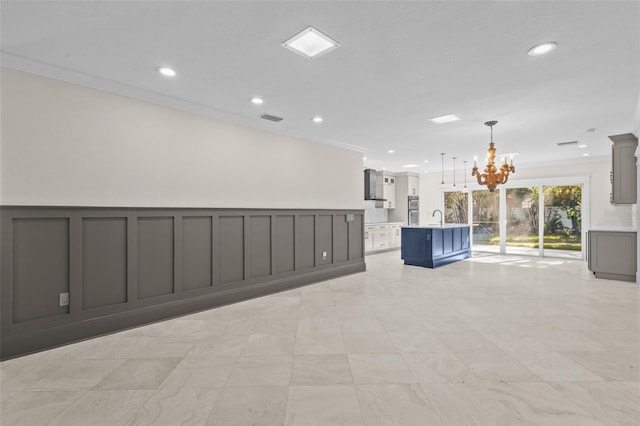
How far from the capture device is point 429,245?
23.0 feet

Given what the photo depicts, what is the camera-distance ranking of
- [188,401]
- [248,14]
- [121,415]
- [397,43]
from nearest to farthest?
[121,415] → [188,401] → [248,14] → [397,43]

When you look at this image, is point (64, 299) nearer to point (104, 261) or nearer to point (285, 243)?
point (104, 261)

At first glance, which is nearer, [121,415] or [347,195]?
[121,415]

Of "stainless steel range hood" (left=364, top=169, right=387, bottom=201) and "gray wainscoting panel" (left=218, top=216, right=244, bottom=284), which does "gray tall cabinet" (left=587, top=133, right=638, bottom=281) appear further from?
"gray wainscoting panel" (left=218, top=216, right=244, bottom=284)

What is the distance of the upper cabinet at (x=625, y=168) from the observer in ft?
18.4

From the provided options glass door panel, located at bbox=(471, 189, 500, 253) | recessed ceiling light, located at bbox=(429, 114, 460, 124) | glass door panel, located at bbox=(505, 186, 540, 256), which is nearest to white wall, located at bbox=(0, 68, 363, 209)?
recessed ceiling light, located at bbox=(429, 114, 460, 124)

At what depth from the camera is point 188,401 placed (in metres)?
2.05

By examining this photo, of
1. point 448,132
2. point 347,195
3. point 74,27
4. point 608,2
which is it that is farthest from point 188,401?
point 448,132

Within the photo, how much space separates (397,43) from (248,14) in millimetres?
1201

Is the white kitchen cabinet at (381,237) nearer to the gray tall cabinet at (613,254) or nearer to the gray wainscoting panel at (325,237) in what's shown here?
the gray wainscoting panel at (325,237)

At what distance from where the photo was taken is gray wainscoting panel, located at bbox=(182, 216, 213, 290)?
3.94m

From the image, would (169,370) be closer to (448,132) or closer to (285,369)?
(285,369)

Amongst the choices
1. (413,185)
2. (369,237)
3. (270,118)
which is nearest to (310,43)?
(270,118)

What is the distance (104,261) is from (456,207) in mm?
10148
